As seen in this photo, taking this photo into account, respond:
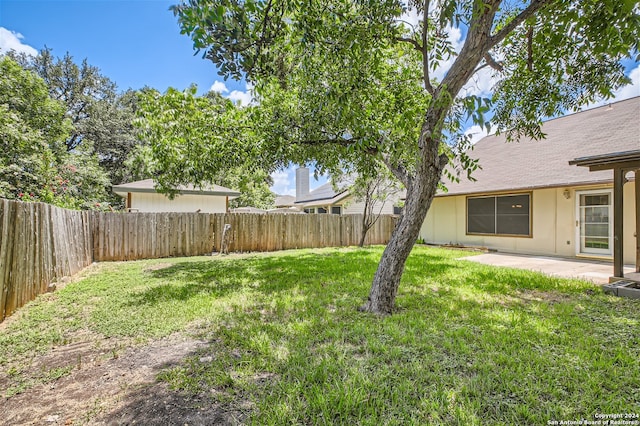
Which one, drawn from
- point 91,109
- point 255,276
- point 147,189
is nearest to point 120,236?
point 147,189

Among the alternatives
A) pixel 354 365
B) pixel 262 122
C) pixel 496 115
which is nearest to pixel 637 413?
pixel 354 365

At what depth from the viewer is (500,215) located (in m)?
10.2

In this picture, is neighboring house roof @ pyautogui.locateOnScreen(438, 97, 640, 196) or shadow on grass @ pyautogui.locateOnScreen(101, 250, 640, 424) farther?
neighboring house roof @ pyautogui.locateOnScreen(438, 97, 640, 196)

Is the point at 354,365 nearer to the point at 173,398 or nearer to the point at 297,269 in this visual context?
the point at 173,398

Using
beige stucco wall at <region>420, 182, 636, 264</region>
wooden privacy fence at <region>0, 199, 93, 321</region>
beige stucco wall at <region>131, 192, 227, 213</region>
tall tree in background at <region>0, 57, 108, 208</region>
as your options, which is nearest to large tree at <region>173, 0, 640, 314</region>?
wooden privacy fence at <region>0, 199, 93, 321</region>

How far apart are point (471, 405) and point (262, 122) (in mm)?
4888

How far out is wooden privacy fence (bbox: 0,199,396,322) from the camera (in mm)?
3912

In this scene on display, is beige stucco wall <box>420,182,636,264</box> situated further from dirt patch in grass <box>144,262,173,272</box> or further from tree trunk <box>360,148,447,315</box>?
dirt patch in grass <box>144,262,173,272</box>

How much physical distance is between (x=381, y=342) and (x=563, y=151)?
1021 centimetres

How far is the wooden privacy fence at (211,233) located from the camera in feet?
28.5

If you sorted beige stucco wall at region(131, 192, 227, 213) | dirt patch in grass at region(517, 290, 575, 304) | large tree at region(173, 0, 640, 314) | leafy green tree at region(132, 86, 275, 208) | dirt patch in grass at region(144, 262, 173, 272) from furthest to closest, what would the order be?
1. beige stucco wall at region(131, 192, 227, 213)
2. dirt patch in grass at region(144, 262, 173, 272)
3. leafy green tree at region(132, 86, 275, 208)
4. dirt patch in grass at region(517, 290, 575, 304)
5. large tree at region(173, 0, 640, 314)

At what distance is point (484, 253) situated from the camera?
980 centimetres

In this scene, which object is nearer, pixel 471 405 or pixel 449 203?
pixel 471 405

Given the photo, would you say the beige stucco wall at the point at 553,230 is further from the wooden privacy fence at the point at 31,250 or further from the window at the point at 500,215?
the wooden privacy fence at the point at 31,250
